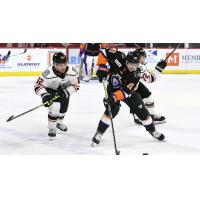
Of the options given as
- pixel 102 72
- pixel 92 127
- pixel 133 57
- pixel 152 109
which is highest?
pixel 133 57

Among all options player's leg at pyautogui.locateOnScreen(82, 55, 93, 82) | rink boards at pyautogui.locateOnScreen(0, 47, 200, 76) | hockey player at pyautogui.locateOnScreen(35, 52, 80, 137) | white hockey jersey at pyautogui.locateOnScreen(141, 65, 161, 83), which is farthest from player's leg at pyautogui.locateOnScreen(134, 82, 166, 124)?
rink boards at pyautogui.locateOnScreen(0, 47, 200, 76)

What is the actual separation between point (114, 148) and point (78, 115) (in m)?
1.60

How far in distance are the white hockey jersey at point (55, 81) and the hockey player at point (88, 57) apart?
416 cm

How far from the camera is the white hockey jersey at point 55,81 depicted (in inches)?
156

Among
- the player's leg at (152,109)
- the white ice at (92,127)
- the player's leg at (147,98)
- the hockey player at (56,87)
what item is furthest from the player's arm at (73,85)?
the player's leg at (152,109)

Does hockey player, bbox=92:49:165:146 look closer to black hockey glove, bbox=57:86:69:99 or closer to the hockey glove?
the hockey glove

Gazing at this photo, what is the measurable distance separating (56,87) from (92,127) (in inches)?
27.9

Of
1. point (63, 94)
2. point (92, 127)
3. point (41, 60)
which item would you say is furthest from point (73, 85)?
point (41, 60)

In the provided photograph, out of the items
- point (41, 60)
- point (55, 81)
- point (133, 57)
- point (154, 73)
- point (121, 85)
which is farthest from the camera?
point (41, 60)

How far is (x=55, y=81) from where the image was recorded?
13.3ft

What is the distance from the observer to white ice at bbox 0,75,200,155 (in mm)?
3682

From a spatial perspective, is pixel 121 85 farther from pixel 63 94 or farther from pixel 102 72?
pixel 63 94

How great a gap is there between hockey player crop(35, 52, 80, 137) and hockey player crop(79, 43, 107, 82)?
13.7 ft

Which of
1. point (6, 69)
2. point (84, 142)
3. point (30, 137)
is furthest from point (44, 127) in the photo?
point (6, 69)
